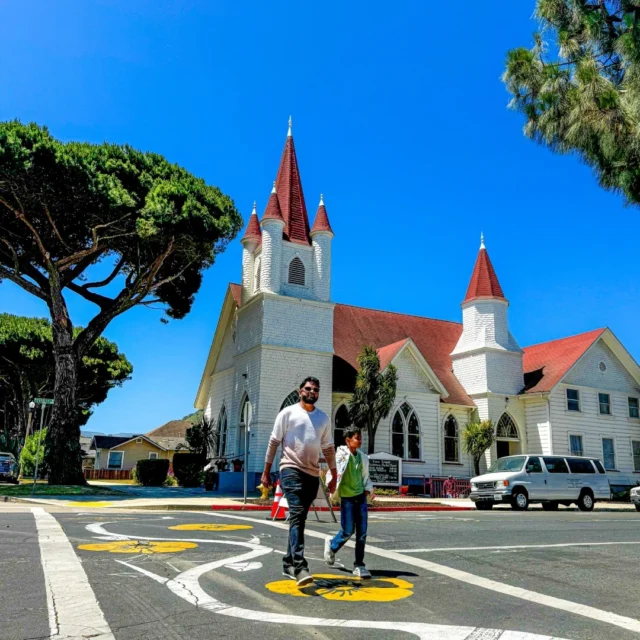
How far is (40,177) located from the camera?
22359 mm

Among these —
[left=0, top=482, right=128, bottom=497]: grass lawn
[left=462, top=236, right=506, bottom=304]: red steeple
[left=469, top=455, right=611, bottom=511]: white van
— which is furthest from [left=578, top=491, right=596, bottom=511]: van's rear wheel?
[left=0, top=482, right=128, bottom=497]: grass lawn

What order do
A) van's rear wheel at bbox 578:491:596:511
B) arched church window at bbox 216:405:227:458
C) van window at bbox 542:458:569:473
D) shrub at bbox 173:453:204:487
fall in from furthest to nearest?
arched church window at bbox 216:405:227:458
shrub at bbox 173:453:204:487
van's rear wheel at bbox 578:491:596:511
van window at bbox 542:458:569:473

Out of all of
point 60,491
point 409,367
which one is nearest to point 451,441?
point 409,367

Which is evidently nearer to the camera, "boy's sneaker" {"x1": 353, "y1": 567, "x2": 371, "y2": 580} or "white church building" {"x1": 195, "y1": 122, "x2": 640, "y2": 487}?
"boy's sneaker" {"x1": 353, "y1": 567, "x2": 371, "y2": 580}

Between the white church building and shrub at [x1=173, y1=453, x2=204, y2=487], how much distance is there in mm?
1460

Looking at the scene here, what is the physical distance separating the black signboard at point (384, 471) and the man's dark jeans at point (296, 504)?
20158 mm

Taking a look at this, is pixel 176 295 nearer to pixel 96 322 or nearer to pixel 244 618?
pixel 96 322

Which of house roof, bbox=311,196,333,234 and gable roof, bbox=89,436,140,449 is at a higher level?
house roof, bbox=311,196,333,234

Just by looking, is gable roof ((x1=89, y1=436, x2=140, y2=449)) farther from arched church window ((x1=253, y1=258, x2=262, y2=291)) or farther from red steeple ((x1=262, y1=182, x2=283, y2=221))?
red steeple ((x1=262, y1=182, x2=283, y2=221))

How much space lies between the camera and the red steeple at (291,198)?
97.5ft

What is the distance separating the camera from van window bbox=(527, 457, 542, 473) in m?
21.6

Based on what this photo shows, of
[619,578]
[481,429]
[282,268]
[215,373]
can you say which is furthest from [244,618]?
[215,373]

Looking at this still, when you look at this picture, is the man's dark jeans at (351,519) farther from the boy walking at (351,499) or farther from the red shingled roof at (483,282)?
the red shingled roof at (483,282)

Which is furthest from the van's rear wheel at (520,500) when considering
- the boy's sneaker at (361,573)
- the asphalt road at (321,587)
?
the boy's sneaker at (361,573)
